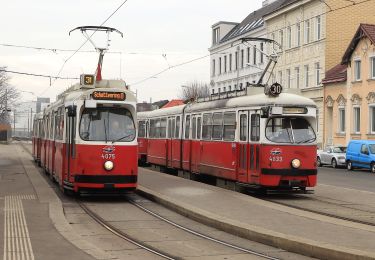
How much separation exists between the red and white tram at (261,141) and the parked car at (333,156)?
20.5 m

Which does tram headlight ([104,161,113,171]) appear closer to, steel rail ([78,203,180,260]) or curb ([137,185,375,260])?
steel rail ([78,203,180,260])

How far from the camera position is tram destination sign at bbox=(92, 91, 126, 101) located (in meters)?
15.4

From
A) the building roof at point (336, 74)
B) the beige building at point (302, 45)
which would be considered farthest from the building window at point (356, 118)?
the beige building at point (302, 45)

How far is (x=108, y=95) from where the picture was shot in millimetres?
15516

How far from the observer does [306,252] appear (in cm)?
916

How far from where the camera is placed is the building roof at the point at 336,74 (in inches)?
1858

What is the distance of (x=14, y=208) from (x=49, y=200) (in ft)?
5.01

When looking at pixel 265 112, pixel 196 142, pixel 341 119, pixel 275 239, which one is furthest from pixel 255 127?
pixel 341 119

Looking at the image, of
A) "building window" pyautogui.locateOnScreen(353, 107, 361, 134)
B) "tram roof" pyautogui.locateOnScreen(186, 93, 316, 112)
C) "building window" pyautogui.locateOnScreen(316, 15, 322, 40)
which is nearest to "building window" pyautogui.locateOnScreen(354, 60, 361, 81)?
"building window" pyautogui.locateOnScreen(353, 107, 361, 134)

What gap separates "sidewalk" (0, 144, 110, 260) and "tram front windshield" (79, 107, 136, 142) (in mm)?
1882

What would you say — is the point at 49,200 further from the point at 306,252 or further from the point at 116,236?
the point at 306,252

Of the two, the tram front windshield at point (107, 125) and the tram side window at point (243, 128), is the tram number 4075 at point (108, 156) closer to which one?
the tram front windshield at point (107, 125)

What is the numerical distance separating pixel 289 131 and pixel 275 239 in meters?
7.44

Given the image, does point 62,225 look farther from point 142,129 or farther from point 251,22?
point 251,22
